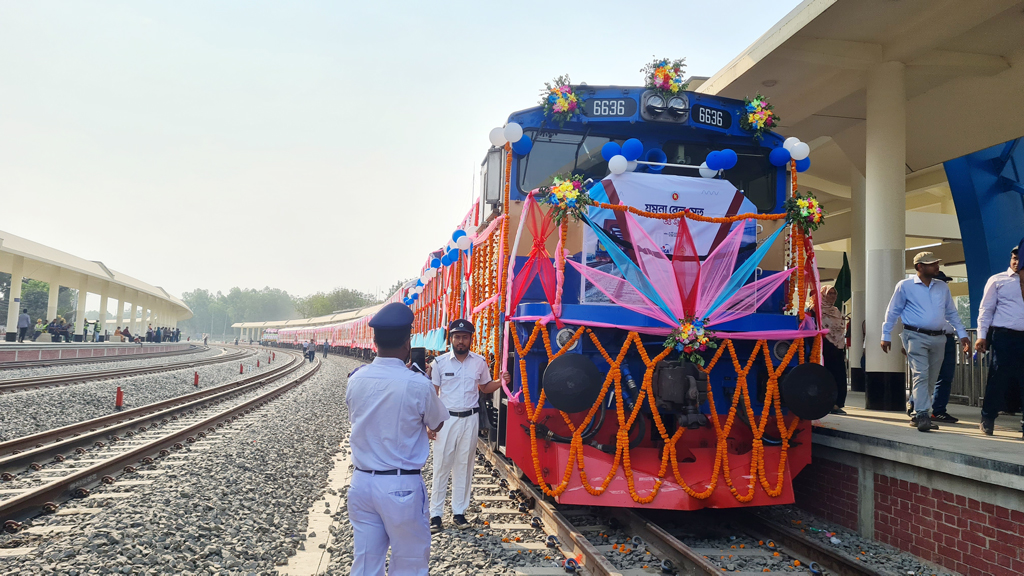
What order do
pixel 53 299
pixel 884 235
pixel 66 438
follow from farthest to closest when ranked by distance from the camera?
pixel 53 299, pixel 66 438, pixel 884 235

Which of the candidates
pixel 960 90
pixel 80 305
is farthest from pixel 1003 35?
pixel 80 305

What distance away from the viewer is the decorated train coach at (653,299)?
16.9 ft

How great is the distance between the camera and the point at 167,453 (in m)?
8.85

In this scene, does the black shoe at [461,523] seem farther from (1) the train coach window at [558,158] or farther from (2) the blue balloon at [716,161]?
(2) the blue balloon at [716,161]

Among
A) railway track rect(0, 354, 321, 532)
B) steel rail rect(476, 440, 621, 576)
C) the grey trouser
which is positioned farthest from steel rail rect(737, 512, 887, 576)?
railway track rect(0, 354, 321, 532)

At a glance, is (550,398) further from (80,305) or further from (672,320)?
(80,305)

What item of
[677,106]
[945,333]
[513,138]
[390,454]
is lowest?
[390,454]

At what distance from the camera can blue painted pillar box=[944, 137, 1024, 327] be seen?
1177 centimetres

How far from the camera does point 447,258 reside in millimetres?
9977

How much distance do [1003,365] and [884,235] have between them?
3765mm

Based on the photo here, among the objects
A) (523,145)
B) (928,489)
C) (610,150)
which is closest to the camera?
(928,489)

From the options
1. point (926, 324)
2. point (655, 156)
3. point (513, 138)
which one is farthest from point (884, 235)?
point (513, 138)

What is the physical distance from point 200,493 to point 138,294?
54.4 metres

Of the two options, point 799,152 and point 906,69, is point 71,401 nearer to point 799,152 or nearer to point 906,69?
point 799,152
